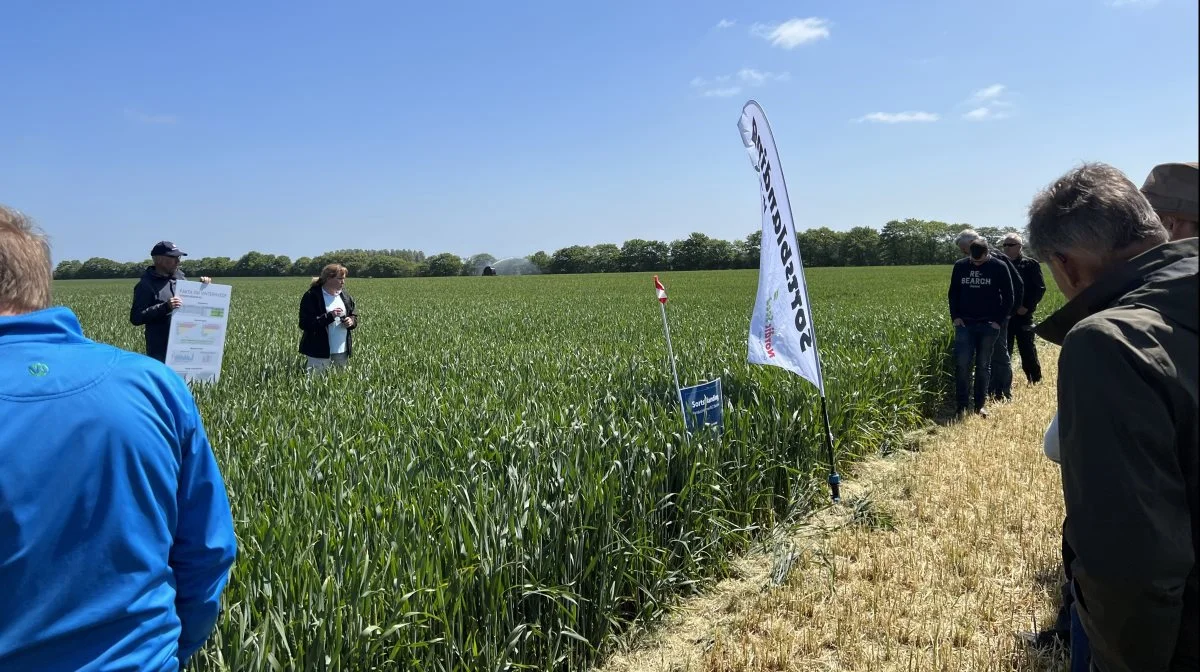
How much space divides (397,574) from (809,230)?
9859 cm

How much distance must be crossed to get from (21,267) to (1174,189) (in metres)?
2.91

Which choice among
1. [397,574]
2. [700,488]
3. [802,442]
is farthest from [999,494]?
[397,574]

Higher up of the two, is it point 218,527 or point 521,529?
point 218,527

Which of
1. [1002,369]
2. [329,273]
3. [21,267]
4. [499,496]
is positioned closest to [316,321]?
[329,273]

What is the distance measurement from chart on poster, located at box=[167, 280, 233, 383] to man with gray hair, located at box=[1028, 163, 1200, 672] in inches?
293

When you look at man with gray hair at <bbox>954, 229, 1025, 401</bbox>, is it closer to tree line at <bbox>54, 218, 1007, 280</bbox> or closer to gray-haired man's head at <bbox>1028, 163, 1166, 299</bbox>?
gray-haired man's head at <bbox>1028, 163, 1166, 299</bbox>

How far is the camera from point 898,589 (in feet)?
12.8

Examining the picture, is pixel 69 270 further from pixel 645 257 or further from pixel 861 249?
pixel 861 249

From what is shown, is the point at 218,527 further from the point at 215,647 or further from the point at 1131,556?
the point at 1131,556

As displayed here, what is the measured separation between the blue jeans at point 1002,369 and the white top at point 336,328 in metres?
7.92

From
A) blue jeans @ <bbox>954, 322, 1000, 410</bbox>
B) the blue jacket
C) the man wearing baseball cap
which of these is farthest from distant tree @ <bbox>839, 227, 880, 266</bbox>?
the blue jacket

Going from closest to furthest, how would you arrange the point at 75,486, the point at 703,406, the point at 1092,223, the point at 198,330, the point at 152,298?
1. the point at 75,486
2. the point at 1092,223
3. the point at 703,406
4. the point at 152,298
5. the point at 198,330

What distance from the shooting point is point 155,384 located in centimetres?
147

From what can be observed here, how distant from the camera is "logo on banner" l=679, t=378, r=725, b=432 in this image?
4.86m
